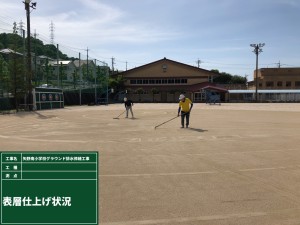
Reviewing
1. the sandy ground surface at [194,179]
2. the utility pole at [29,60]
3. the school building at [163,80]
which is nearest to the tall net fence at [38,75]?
the utility pole at [29,60]

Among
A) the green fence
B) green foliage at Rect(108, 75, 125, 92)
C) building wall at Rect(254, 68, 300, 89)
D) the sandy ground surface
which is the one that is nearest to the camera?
the sandy ground surface

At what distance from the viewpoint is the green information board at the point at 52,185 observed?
3.41 meters

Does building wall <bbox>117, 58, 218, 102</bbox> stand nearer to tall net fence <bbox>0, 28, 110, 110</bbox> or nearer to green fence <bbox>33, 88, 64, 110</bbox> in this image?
tall net fence <bbox>0, 28, 110, 110</bbox>

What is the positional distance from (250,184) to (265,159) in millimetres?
2723

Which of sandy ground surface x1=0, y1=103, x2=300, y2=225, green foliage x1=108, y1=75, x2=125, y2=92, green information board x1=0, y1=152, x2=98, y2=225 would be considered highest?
green foliage x1=108, y1=75, x2=125, y2=92

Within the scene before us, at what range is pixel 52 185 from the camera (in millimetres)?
3438

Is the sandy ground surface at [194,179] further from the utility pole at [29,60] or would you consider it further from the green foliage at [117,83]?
the green foliage at [117,83]

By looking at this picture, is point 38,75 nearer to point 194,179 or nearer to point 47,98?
point 47,98

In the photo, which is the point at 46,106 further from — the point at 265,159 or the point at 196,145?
the point at 265,159

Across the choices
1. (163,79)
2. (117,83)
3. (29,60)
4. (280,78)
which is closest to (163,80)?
(163,79)

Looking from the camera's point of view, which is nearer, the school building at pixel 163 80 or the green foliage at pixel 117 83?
the green foliage at pixel 117 83

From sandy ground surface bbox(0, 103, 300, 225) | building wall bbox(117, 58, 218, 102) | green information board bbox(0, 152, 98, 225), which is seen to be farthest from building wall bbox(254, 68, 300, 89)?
green information board bbox(0, 152, 98, 225)

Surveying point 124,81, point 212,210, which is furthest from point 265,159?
point 124,81

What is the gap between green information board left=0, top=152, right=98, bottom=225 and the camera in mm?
3412
